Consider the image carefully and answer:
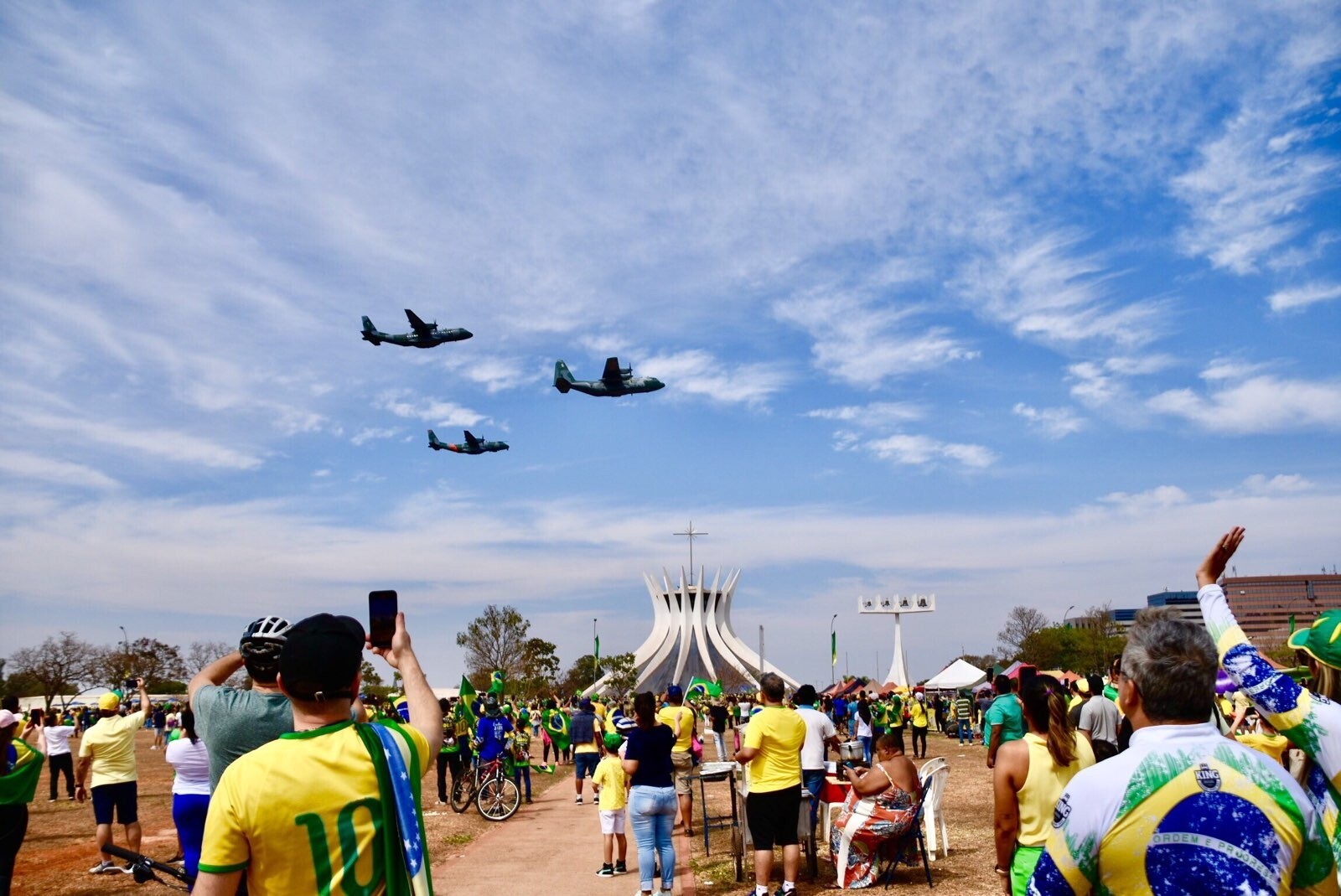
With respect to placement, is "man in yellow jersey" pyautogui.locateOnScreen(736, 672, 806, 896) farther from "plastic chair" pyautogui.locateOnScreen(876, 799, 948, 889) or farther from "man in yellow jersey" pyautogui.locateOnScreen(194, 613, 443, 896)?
"man in yellow jersey" pyautogui.locateOnScreen(194, 613, 443, 896)

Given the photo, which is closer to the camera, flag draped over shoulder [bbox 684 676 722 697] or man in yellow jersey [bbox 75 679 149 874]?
man in yellow jersey [bbox 75 679 149 874]

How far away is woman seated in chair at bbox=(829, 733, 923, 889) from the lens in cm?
931

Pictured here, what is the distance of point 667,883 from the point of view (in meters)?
8.33

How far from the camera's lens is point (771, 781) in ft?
27.0

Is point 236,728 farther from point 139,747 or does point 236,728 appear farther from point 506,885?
point 139,747

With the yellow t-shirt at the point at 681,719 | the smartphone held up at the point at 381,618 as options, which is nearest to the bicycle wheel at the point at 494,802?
the yellow t-shirt at the point at 681,719

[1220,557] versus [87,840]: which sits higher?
[1220,557]

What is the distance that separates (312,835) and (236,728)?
47.5 inches

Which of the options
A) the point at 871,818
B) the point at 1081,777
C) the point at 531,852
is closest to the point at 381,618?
the point at 1081,777

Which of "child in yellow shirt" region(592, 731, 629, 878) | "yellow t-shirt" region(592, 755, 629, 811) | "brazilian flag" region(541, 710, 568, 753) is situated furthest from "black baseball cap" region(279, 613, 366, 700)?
"brazilian flag" region(541, 710, 568, 753)

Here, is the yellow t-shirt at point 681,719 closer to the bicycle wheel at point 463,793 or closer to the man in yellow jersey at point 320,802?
the bicycle wheel at point 463,793

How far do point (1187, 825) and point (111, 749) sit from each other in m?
10.8

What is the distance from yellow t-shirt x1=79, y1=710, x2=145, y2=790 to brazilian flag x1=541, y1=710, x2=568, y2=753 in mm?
15409

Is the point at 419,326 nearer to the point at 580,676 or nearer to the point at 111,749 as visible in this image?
the point at 111,749
